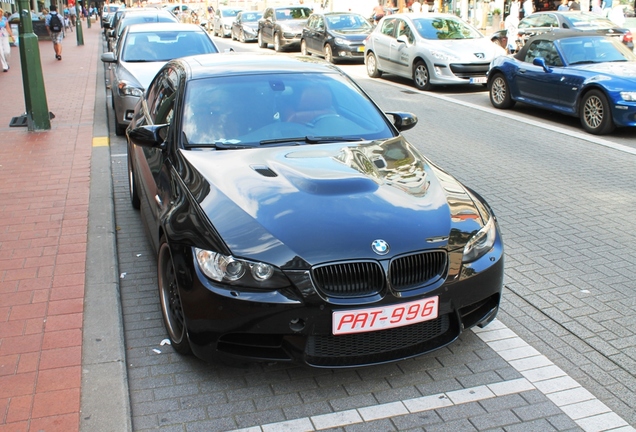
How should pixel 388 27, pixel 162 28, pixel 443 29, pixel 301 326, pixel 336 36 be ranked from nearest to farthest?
pixel 301 326 < pixel 162 28 < pixel 443 29 < pixel 388 27 < pixel 336 36

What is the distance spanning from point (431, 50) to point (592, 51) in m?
4.41

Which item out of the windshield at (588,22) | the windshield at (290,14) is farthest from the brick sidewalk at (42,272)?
the windshield at (290,14)

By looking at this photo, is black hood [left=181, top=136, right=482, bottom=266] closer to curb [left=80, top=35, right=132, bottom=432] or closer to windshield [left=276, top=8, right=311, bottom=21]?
curb [left=80, top=35, right=132, bottom=432]

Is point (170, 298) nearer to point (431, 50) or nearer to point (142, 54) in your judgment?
point (142, 54)

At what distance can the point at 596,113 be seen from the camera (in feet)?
35.9

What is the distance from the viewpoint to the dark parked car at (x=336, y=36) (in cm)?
2153

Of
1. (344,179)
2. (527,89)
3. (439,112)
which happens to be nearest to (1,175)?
(344,179)

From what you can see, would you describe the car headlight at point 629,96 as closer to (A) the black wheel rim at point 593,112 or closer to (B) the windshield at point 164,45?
(A) the black wheel rim at point 593,112

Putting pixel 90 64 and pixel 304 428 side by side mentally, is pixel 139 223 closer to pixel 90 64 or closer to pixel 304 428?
pixel 304 428

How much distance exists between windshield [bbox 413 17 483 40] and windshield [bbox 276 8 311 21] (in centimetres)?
1209

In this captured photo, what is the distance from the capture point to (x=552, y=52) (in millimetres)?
12125

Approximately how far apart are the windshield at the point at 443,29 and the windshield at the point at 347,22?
5924 millimetres

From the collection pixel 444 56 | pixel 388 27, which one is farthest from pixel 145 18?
pixel 444 56

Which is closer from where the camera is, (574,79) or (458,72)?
(574,79)
